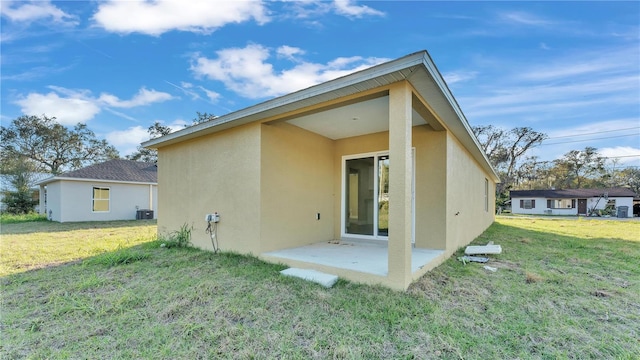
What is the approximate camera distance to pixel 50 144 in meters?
22.1

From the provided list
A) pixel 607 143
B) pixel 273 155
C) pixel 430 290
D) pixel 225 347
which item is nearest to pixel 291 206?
pixel 273 155

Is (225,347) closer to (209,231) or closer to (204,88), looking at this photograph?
(209,231)

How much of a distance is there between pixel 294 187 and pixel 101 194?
1389 cm

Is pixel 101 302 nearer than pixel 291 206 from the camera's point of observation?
Yes

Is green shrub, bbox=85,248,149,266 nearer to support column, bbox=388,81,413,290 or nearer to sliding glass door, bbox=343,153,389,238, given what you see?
sliding glass door, bbox=343,153,389,238

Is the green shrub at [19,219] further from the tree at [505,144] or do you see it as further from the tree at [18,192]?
the tree at [505,144]

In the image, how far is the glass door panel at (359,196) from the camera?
6.08m

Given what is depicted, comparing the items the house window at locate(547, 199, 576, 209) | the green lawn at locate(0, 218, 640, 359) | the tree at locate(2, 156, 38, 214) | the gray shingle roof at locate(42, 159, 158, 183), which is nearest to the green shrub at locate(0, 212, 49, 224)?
the gray shingle roof at locate(42, 159, 158, 183)

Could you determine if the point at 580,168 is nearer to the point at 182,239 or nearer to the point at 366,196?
the point at 366,196

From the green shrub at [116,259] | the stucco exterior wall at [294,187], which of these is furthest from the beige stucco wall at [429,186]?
the green shrub at [116,259]

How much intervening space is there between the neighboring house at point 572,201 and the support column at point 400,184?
31812 mm

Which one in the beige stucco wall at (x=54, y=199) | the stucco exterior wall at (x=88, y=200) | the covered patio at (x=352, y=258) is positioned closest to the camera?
the covered patio at (x=352, y=258)

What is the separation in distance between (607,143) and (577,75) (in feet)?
91.8

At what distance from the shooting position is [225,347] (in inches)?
89.2
